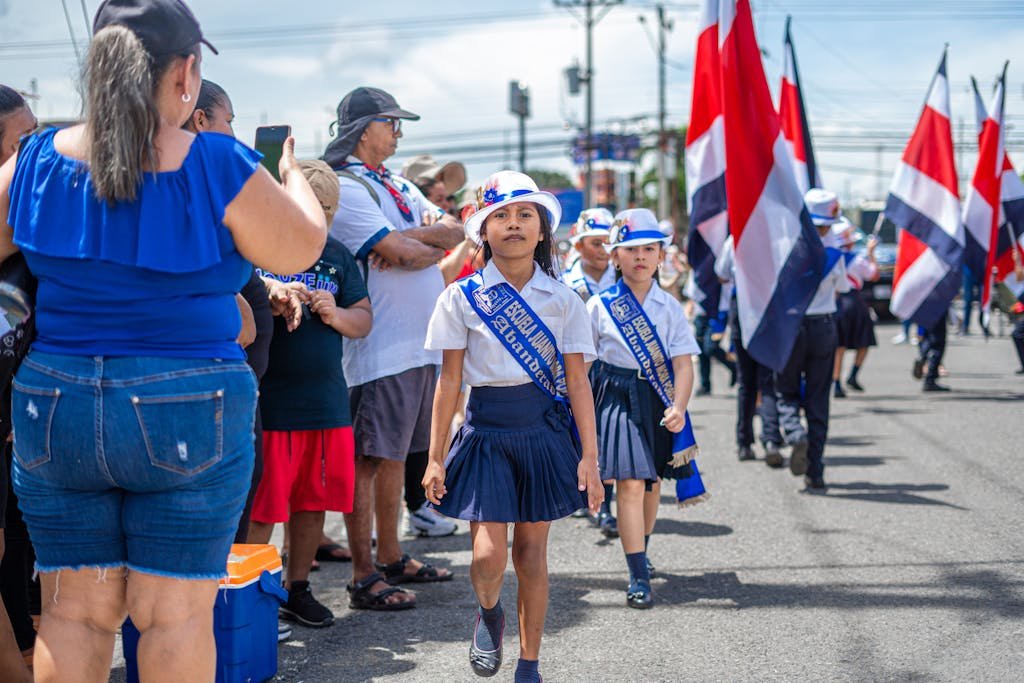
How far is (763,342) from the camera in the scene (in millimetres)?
8336

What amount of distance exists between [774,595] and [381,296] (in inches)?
94.4

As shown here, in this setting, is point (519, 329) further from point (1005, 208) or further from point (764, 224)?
point (1005, 208)

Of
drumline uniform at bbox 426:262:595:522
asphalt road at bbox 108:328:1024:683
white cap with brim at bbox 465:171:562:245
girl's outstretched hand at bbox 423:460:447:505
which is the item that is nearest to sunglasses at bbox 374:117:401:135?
white cap with brim at bbox 465:171:562:245

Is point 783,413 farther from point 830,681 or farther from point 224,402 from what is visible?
point 224,402

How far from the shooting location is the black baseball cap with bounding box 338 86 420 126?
569 cm

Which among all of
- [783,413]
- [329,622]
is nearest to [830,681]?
[329,622]

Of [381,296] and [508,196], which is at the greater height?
[508,196]

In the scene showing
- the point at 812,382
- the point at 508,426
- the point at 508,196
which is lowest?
the point at 812,382

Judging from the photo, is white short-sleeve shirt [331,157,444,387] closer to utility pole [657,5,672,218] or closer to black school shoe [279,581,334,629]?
black school shoe [279,581,334,629]

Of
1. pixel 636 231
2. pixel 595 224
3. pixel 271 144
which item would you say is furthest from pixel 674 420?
pixel 271 144

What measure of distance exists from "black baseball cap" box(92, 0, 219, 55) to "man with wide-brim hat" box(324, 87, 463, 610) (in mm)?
2751

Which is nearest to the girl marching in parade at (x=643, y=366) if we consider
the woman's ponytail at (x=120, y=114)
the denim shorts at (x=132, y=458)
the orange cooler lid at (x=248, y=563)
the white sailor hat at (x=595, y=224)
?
the white sailor hat at (x=595, y=224)

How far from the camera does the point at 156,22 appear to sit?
2.62 meters

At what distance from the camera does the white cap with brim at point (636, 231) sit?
5.71m
